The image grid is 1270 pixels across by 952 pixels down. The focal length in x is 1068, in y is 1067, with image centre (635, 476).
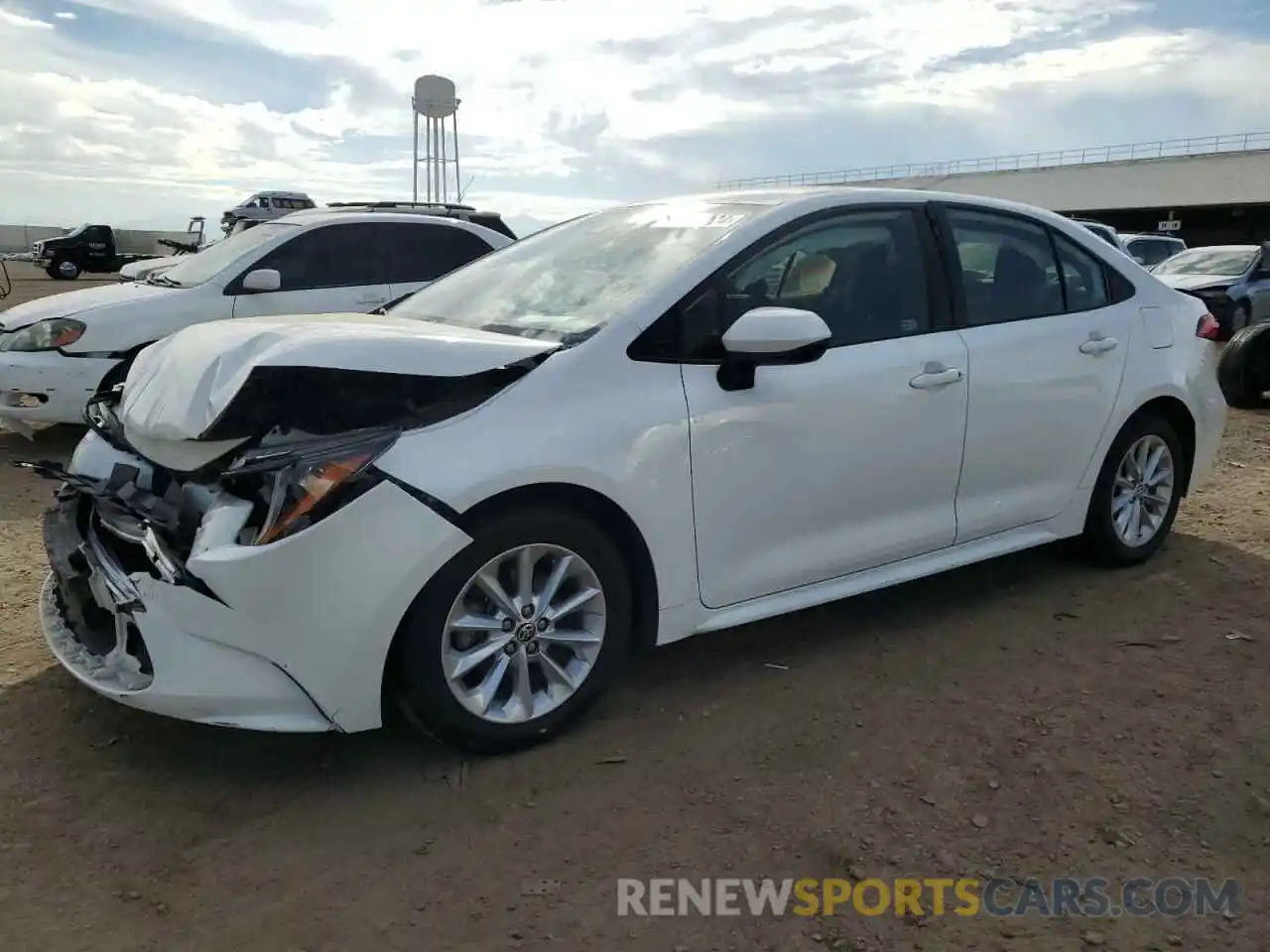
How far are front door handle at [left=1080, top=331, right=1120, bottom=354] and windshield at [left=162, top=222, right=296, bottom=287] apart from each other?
5795 mm

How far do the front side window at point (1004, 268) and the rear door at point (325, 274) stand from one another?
467cm

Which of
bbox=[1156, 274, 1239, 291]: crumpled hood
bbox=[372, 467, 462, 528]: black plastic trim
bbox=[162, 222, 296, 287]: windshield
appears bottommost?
bbox=[372, 467, 462, 528]: black plastic trim

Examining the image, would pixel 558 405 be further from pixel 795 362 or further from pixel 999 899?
pixel 999 899

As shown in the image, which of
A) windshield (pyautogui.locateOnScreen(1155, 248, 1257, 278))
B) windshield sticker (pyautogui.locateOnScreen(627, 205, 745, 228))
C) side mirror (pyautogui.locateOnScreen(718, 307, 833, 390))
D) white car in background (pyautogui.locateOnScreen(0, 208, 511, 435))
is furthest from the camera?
windshield (pyautogui.locateOnScreen(1155, 248, 1257, 278))

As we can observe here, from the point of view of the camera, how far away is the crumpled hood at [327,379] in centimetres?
295

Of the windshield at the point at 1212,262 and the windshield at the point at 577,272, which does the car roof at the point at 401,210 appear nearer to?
the windshield at the point at 577,272

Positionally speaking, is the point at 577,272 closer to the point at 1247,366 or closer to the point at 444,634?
the point at 444,634

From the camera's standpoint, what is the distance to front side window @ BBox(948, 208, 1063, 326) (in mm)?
4129

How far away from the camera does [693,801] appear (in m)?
2.94

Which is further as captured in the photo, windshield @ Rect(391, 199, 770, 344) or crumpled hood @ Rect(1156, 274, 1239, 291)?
crumpled hood @ Rect(1156, 274, 1239, 291)

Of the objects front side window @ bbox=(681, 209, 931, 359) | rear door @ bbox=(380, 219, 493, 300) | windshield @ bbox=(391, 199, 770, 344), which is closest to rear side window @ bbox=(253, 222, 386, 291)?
rear door @ bbox=(380, 219, 493, 300)

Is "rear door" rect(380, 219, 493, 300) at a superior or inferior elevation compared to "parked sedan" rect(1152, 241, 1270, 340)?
superior

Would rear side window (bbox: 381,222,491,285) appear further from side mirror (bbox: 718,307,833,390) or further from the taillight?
side mirror (bbox: 718,307,833,390)

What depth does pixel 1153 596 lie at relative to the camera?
4.53 metres
